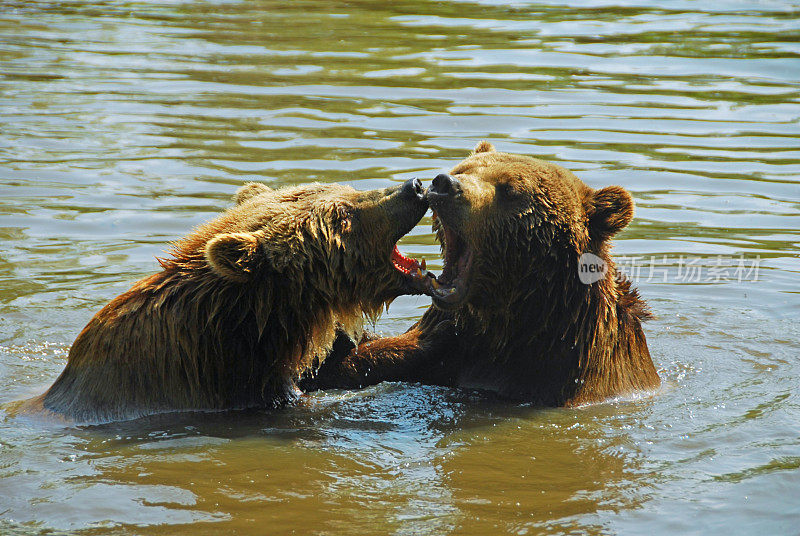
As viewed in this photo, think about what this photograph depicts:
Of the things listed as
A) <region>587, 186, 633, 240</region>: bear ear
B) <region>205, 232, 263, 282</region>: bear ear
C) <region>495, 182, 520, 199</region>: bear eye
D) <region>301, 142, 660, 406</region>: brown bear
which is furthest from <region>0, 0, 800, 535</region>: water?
<region>495, 182, 520, 199</region>: bear eye

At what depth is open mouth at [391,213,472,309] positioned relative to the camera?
679 cm

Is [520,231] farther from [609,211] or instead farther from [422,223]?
[422,223]

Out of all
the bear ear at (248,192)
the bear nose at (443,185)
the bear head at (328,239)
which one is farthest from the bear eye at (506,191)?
the bear ear at (248,192)

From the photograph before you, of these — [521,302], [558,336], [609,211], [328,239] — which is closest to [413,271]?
[328,239]

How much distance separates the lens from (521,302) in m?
7.18

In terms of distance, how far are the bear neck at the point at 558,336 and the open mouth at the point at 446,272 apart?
25 centimetres

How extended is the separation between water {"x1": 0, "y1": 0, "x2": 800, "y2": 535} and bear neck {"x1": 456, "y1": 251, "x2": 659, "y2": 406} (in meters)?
0.23

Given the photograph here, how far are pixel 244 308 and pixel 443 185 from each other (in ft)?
4.78

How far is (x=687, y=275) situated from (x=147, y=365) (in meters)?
5.51

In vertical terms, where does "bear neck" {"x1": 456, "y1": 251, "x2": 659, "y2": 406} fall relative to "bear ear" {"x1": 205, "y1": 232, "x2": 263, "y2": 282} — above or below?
below

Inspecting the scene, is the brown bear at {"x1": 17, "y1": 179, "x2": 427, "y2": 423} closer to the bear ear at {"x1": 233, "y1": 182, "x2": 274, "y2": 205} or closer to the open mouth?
the open mouth

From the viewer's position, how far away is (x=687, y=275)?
10062 mm

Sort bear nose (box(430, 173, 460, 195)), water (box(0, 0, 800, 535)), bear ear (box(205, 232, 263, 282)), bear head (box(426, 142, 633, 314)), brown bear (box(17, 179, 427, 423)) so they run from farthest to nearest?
bear head (box(426, 142, 633, 314)) < bear nose (box(430, 173, 460, 195)) < brown bear (box(17, 179, 427, 423)) < bear ear (box(205, 232, 263, 282)) < water (box(0, 0, 800, 535))

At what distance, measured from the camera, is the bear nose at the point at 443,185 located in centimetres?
677
